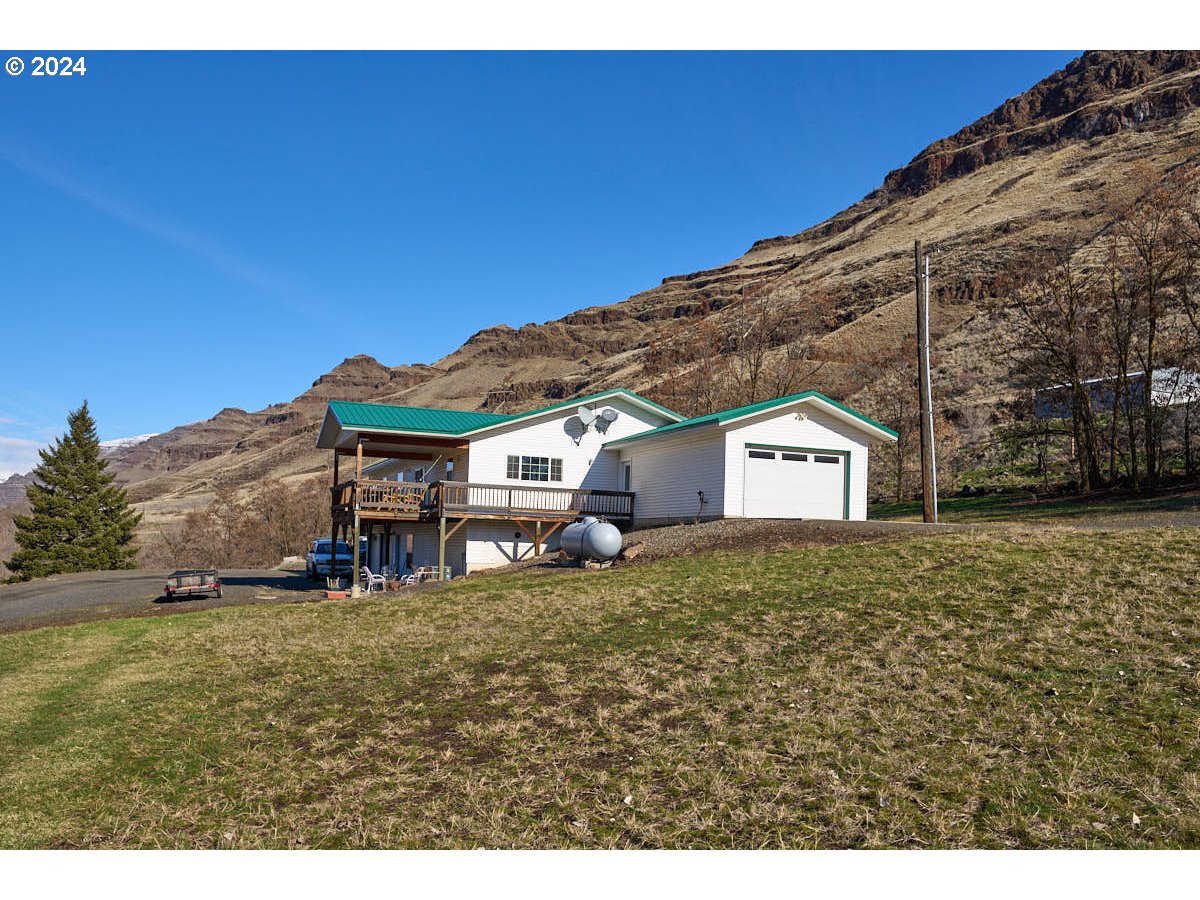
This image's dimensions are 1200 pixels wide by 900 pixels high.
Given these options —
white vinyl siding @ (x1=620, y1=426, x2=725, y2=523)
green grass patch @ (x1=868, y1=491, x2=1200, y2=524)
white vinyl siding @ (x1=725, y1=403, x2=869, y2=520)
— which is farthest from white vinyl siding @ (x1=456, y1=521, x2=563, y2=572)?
green grass patch @ (x1=868, y1=491, x2=1200, y2=524)

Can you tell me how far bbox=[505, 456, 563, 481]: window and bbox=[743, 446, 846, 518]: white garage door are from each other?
7257mm

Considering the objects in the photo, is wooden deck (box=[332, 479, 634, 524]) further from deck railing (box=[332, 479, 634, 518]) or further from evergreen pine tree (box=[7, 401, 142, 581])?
evergreen pine tree (box=[7, 401, 142, 581])

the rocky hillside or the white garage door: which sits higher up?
the rocky hillside

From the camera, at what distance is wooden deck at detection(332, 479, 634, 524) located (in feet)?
83.1

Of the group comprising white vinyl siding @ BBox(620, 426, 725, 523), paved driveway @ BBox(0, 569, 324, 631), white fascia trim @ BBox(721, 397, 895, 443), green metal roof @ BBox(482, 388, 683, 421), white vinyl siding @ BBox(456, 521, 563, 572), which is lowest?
paved driveway @ BBox(0, 569, 324, 631)

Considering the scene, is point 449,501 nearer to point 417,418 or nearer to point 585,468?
point 417,418

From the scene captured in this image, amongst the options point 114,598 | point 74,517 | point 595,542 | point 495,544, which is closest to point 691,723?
point 595,542

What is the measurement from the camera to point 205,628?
16688 millimetres

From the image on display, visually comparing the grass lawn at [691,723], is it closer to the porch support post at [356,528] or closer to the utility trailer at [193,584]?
→ the porch support post at [356,528]

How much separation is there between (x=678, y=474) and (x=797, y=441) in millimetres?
3785

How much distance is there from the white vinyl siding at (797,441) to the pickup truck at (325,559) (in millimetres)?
15453

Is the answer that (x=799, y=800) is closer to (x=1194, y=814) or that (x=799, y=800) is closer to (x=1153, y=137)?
(x=1194, y=814)

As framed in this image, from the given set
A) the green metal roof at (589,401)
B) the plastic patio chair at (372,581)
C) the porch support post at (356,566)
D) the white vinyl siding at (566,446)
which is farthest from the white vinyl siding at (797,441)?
the porch support post at (356,566)

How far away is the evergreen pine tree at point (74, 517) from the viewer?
44250 millimetres
